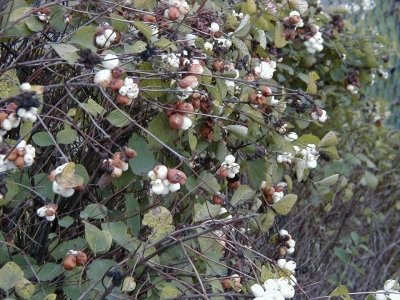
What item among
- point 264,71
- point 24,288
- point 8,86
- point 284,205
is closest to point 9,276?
point 24,288

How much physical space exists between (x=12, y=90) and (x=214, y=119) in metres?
0.53

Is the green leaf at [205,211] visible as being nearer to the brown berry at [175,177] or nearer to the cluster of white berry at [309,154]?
the brown berry at [175,177]

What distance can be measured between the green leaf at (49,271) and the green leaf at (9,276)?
19cm

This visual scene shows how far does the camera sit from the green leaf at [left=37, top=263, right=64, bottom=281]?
1.80 m

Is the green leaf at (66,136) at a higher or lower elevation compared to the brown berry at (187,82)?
lower

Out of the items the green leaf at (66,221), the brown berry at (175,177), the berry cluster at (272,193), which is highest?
the brown berry at (175,177)

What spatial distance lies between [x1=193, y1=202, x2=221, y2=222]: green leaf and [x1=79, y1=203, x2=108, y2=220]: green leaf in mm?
218

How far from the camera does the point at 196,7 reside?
2.41 meters

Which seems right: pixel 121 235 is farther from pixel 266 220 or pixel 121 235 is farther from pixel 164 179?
pixel 266 220

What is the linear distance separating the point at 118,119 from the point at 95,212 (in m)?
0.23

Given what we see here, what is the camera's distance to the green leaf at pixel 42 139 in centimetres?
185

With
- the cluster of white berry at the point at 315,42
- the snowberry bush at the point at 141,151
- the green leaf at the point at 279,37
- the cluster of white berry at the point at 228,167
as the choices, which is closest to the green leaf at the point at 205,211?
the snowberry bush at the point at 141,151

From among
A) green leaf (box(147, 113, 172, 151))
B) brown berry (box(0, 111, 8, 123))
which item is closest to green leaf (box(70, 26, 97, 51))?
green leaf (box(147, 113, 172, 151))

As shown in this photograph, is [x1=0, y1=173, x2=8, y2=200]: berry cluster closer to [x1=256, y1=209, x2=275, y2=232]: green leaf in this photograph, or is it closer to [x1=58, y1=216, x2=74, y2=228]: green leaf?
[x1=58, y1=216, x2=74, y2=228]: green leaf
